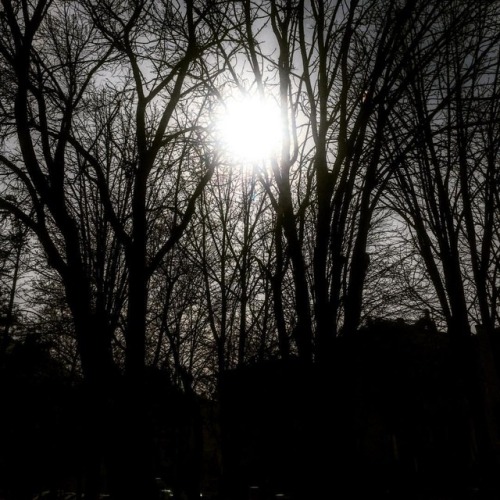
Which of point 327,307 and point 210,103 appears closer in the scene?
point 327,307

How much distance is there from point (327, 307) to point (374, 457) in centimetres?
2363

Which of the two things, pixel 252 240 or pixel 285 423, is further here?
pixel 285 423

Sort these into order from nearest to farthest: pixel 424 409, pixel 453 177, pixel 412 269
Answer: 1. pixel 453 177
2. pixel 412 269
3. pixel 424 409

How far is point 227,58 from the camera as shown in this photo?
Answer: 7.54 meters

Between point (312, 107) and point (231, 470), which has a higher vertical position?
point (312, 107)

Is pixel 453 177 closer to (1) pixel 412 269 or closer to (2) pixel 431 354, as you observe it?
(1) pixel 412 269

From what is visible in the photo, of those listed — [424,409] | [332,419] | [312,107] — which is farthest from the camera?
[424,409]

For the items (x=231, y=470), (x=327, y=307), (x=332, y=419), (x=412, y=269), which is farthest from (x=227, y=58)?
(x=231, y=470)

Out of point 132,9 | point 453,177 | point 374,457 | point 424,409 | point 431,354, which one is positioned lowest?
point 374,457

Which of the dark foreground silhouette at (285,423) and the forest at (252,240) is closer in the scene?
the forest at (252,240)

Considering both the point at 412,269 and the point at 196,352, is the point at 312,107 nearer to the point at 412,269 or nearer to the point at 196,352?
the point at 412,269

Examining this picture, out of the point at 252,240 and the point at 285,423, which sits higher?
the point at 252,240

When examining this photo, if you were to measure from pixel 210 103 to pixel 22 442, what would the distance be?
1227 cm

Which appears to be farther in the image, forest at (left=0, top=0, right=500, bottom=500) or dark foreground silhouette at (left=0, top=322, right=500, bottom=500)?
dark foreground silhouette at (left=0, top=322, right=500, bottom=500)
